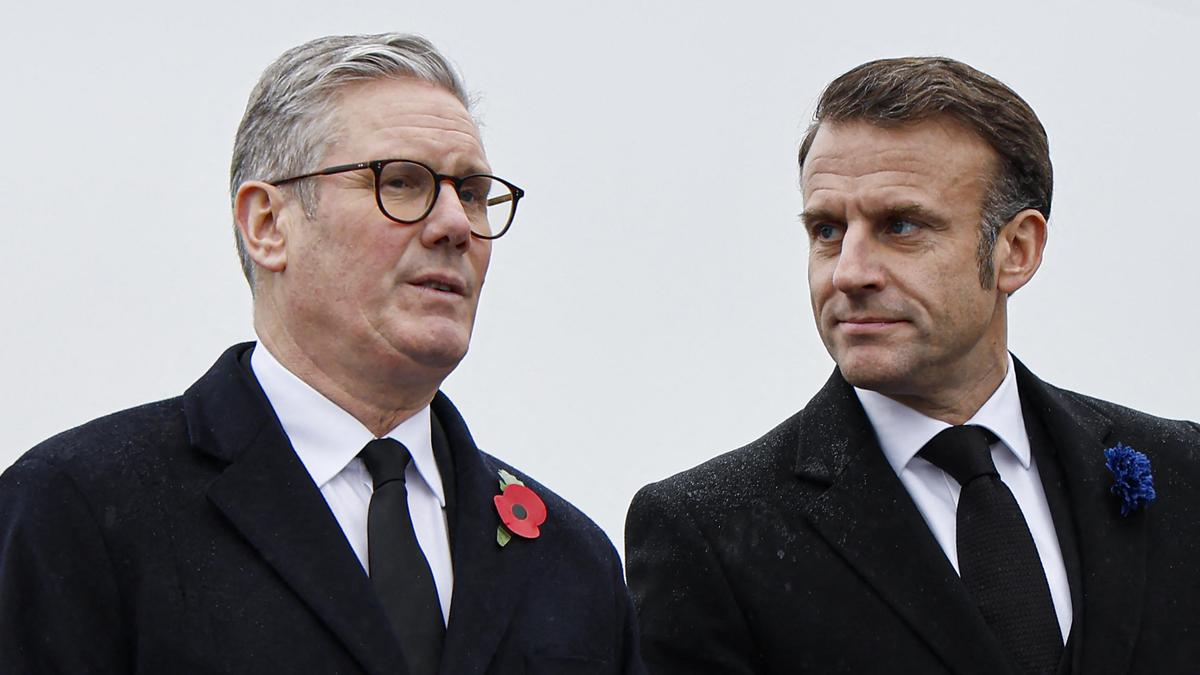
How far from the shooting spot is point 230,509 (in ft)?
7.29

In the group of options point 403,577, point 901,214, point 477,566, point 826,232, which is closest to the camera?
point 403,577

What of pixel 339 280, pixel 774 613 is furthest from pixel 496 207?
pixel 774 613

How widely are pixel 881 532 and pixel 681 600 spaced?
0.36 metres

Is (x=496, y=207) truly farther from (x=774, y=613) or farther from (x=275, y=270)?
(x=774, y=613)

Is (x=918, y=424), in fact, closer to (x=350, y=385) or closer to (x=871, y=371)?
(x=871, y=371)

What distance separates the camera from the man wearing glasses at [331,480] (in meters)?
2.10

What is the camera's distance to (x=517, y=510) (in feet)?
8.44

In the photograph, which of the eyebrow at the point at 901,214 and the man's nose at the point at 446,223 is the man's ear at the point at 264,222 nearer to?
the man's nose at the point at 446,223

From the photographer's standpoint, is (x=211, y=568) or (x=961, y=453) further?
(x=961, y=453)

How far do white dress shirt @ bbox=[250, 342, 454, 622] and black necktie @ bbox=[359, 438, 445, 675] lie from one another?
0.03m

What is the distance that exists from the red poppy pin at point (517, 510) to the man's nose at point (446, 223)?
421mm

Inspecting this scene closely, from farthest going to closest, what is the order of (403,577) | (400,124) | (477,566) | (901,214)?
(901,214)
(400,124)
(477,566)
(403,577)

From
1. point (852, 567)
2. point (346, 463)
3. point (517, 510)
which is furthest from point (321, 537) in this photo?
point (852, 567)

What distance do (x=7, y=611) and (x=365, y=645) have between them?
46cm
